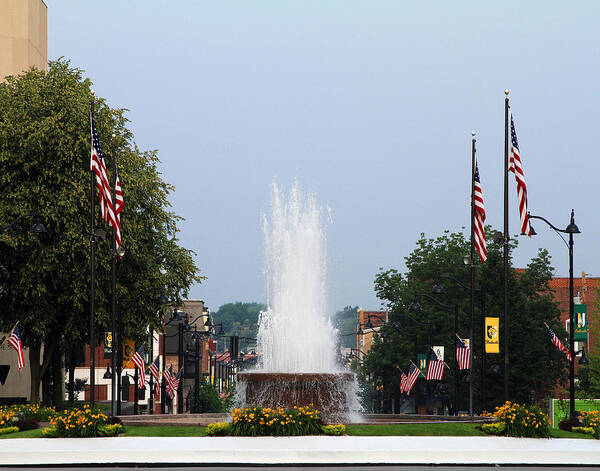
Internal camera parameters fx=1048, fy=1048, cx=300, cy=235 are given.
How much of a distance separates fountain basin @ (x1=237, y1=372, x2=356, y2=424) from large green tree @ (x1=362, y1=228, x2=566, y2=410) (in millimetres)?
24586

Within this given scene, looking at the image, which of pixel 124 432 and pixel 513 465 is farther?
pixel 124 432

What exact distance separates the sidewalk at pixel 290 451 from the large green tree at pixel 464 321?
27513mm

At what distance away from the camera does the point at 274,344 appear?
33906mm

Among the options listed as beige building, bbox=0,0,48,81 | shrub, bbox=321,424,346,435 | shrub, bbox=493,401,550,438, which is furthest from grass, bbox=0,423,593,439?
beige building, bbox=0,0,48,81

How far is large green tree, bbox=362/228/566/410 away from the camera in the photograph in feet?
222

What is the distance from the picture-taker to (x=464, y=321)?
Answer: 72188mm

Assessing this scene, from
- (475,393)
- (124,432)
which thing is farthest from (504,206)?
(475,393)

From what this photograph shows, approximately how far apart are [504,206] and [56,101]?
24.6m

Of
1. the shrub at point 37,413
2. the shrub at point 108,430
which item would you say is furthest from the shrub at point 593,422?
the shrub at point 37,413

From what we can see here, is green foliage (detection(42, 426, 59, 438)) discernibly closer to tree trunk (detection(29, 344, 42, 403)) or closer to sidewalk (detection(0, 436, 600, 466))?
sidewalk (detection(0, 436, 600, 466))

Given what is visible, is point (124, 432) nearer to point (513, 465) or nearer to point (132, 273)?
point (513, 465)

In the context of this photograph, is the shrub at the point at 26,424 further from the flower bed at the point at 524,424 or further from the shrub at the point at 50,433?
the flower bed at the point at 524,424

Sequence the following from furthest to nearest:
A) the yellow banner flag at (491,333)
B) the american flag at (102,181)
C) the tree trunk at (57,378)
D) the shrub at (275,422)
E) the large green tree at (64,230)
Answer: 1. the tree trunk at (57,378)
2. the large green tree at (64,230)
3. the yellow banner flag at (491,333)
4. the american flag at (102,181)
5. the shrub at (275,422)

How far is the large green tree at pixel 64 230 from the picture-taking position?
49.8m
